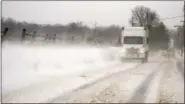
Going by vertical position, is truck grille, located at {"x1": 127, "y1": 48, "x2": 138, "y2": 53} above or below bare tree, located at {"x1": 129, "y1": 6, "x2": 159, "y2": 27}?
below

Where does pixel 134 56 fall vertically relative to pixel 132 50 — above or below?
below

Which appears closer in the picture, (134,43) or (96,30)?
(134,43)

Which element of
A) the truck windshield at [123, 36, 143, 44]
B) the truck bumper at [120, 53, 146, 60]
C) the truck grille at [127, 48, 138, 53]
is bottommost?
the truck bumper at [120, 53, 146, 60]

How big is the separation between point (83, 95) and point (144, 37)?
65.7ft

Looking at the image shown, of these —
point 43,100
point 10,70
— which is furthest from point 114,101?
point 10,70

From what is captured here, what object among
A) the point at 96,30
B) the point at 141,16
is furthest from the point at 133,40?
the point at 96,30

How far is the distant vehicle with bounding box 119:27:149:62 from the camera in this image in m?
29.5

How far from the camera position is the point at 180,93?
11.7 meters

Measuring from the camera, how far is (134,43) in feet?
98.1

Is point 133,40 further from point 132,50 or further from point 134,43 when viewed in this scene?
point 132,50

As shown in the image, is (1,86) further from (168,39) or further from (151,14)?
(168,39)

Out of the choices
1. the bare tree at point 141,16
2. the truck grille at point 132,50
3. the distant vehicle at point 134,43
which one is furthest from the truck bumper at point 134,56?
the bare tree at point 141,16

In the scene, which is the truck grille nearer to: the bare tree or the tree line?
the tree line

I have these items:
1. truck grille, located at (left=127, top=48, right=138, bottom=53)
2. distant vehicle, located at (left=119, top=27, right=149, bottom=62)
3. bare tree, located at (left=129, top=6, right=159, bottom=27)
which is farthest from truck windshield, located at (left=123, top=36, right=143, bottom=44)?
bare tree, located at (left=129, top=6, right=159, bottom=27)
